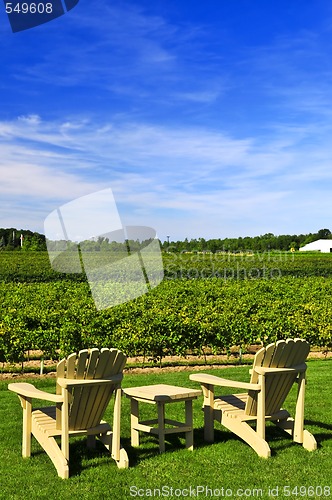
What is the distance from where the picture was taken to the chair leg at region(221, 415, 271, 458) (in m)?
4.47

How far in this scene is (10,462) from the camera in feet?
14.5

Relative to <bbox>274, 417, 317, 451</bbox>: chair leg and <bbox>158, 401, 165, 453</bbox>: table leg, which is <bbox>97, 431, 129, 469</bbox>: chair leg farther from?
<bbox>274, 417, 317, 451</bbox>: chair leg

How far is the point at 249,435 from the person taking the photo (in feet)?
15.0

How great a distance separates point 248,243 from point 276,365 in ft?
206

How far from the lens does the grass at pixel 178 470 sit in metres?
3.81

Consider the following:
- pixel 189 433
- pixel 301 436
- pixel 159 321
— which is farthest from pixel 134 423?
pixel 159 321

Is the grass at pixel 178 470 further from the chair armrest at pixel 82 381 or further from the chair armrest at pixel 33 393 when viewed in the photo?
the chair armrest at pixel 82 381

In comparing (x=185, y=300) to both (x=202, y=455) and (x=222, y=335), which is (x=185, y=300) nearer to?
(x=222, y=335)

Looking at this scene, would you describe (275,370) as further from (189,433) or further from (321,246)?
(321,246)

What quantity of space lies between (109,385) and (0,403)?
298cm

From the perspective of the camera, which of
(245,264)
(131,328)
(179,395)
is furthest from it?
(245,264)

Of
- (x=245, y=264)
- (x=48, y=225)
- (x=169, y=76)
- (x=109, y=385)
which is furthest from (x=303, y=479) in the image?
(x=245, y=264)

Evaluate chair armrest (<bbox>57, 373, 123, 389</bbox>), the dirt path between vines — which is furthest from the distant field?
chair armrest (<bbox>57, 373, 123, 389</bbox>)

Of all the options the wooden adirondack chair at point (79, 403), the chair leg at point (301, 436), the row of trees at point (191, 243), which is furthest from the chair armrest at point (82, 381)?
the row of trees at point (191, 243)
